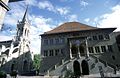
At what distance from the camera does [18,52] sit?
52.0 metres

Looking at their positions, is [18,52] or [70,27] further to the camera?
[18,52]

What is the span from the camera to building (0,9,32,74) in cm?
4616

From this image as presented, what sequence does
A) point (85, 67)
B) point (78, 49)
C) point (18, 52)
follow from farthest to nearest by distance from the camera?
point (18, 52), point (78, 49), point (85, 67)

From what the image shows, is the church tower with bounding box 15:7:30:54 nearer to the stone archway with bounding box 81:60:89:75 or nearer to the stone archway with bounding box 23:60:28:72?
the stone archway with bounding box 23:60:28:72

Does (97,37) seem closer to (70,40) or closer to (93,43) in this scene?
(93,43)

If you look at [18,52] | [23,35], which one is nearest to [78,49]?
[18,52]

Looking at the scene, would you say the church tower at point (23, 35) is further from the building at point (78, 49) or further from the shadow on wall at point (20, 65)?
the building at point (78, 49)

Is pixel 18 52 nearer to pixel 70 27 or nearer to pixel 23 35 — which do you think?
pixel 23 35

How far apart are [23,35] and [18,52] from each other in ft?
31.5

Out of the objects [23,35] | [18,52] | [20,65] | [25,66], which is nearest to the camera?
[20,65]

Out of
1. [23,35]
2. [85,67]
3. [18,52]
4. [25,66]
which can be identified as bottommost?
[25,66]

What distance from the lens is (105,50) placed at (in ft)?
110

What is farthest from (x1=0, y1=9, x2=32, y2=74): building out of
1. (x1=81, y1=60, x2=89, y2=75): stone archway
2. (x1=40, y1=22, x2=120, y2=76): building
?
(x1=81, y1=60, x2=89, y2=75): stone archway

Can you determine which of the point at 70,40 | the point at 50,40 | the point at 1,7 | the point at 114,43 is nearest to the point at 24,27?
the point at 50,40
